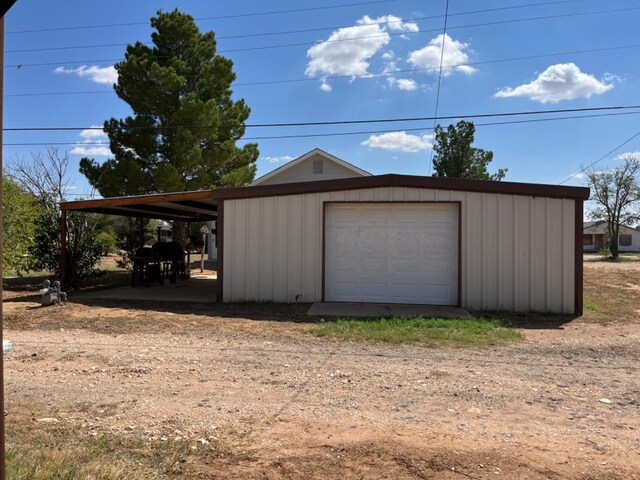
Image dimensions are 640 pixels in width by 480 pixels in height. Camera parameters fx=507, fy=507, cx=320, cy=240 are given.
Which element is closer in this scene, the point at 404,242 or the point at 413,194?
the point at 413,194

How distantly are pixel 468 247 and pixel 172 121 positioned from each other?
44.8ft

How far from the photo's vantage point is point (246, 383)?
5.32 meters

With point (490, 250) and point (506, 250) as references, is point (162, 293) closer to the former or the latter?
A: point (490, 250)

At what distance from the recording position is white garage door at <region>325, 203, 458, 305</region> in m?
11.2

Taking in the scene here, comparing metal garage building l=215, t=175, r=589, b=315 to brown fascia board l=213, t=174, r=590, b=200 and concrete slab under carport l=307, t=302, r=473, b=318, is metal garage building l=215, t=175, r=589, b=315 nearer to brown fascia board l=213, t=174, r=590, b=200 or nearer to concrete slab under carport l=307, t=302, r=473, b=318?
brown fascia board l=213, t=174, r=590, b=200

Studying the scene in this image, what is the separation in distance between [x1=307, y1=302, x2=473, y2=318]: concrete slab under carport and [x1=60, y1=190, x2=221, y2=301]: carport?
2835mm

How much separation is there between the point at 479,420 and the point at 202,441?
2271mm

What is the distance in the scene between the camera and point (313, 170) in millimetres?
22188

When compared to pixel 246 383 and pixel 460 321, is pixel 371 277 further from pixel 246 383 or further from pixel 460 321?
pixel 246 383

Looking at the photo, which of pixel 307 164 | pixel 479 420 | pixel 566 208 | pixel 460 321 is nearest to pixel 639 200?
pixel 307 164

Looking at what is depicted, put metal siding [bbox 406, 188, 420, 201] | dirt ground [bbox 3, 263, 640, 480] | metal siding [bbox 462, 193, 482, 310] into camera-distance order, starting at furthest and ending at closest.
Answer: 1. metal siding [bbox 406, 188, 420, 201]
2. metal siding [bbox 462, 193, 482, 310]
3. dirt ground [bbox 3, 263, 640, 480]

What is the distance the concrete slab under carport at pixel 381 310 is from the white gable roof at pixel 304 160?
1114cm

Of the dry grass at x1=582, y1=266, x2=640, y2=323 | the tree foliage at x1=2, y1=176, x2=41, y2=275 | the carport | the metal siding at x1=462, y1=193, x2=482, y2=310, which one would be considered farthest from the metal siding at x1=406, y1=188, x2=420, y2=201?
the tree foliage at x1=2, y1=176, x2=41, y2=275

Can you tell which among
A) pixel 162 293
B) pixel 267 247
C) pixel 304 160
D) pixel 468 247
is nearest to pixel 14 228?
pixel 162 293
